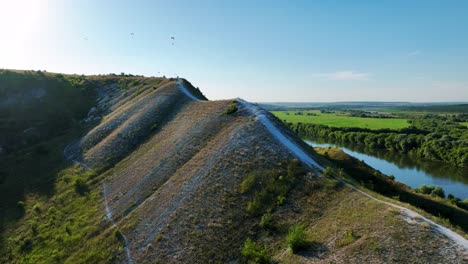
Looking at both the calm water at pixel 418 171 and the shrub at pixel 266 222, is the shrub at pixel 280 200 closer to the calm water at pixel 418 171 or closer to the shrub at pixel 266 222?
the shrub at pixel 266 222

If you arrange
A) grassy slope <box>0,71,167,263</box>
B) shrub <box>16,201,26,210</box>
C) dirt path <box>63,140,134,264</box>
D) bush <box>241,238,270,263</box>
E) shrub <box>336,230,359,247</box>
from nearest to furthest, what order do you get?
1. shrub <box>336,230,359,247</box>
2. bush <box>241,238,270,263</box>
3. dirt path <box>63,140,134,264</box>
4. grassy slope <box>0,71,167,263</box>
5. shrub <box>16,201,26,210</box>

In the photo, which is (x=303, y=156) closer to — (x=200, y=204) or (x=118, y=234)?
(x=200, y=204)

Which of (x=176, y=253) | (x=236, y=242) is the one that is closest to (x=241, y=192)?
(x=236, y=242)

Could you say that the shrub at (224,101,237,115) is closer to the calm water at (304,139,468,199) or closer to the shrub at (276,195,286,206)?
the shrub at (276,195,286,206)

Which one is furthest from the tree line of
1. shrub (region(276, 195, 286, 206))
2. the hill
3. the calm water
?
shrub (region(276, 195, 286, 206))

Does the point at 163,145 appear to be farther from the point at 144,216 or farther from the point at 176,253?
the point at 176,253

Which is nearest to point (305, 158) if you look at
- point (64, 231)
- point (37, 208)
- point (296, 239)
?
point (296, 239)

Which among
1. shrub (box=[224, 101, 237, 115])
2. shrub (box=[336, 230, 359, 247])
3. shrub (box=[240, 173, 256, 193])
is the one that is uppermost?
shrub (box=[224, 101, 237, 115])
